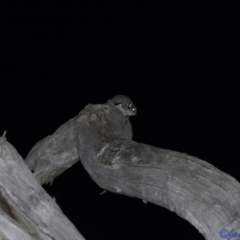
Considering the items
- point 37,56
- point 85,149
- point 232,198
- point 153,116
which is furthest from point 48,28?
point 232,198

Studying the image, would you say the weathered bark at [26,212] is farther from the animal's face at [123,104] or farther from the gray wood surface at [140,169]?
the animal's face at [123,104]

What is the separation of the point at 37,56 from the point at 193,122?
243cm

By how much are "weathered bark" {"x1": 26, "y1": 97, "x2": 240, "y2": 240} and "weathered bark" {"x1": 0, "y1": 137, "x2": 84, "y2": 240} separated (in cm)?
24

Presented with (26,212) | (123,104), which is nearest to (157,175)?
(26,212)

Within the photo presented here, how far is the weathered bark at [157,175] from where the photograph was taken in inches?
62.3

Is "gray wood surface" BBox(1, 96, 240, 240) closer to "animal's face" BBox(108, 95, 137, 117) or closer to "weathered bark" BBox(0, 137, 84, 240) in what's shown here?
"animal's face" BBox(108, 95, 137, 117)

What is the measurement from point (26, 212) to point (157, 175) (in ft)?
1.37

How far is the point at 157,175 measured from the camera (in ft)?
5.72

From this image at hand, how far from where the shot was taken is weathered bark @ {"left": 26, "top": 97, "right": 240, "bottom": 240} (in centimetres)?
158

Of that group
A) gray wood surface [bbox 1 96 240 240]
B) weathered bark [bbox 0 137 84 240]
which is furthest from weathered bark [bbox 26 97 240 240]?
weathered bark [bbox 0 137 84 240]

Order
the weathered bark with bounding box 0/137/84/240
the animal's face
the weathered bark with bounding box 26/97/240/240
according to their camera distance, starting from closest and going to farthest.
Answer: the weathered bark with bounding box 26/97/240/240 → the weathered bark with bounding box 0/137/84/240 → the animal's face

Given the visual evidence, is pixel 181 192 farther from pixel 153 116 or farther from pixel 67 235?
pixel 153 116

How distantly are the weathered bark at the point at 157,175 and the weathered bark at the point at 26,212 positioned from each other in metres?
0.24

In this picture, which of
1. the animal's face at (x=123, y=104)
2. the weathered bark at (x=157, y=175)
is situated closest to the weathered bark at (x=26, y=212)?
the weathered bark at (x=157, y=175)
